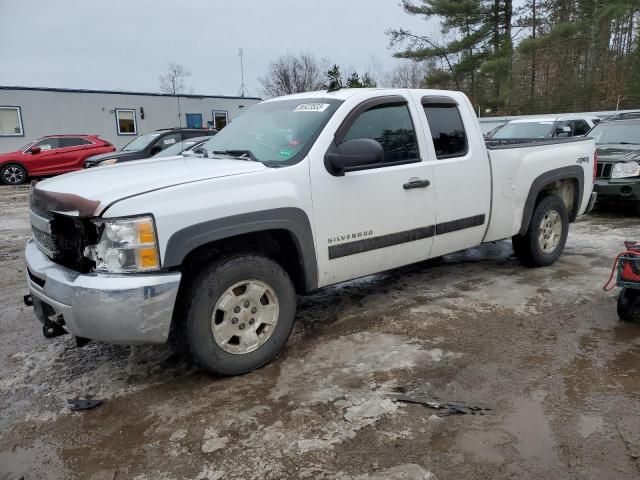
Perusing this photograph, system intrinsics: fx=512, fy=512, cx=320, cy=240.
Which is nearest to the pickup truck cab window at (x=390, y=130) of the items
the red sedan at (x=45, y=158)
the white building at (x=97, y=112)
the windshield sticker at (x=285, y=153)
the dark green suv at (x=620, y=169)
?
the windshield sticker at (x=285, y=153)

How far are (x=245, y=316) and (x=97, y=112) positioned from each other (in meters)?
24.1

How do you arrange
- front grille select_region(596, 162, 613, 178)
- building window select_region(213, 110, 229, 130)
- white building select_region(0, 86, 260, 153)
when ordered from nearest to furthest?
front grille select_region(596, 162, 613, 178) < white building select_region(0, 86, 260, 153) < building window select_region(213, 110, 229, 130)

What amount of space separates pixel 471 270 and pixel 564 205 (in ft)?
4.05

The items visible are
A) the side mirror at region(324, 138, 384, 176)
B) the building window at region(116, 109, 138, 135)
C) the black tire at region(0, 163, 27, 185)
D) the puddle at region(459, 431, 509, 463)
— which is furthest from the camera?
the building window at region(116, 109, 138, 135)

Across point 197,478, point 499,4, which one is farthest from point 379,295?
point 499,4

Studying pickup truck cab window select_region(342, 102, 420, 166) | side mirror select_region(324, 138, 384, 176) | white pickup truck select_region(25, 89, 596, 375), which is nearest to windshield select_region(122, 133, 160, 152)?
white pickup truck select_region(25, 89, 596, 375)

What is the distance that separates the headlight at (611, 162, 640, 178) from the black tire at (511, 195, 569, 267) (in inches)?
123

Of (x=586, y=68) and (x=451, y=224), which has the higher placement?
(x=586, y=68)

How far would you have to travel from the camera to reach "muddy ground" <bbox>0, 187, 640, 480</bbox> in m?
2.47

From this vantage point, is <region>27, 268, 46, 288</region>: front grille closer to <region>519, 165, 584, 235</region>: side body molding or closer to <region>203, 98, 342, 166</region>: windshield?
<region>203, 98, 342, 166</region>: windshield

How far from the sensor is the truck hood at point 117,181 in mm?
2900

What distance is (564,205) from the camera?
5.58 m

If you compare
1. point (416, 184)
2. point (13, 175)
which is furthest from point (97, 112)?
point (416, 184)

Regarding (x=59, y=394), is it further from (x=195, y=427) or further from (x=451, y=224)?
(x=451, y=224)
